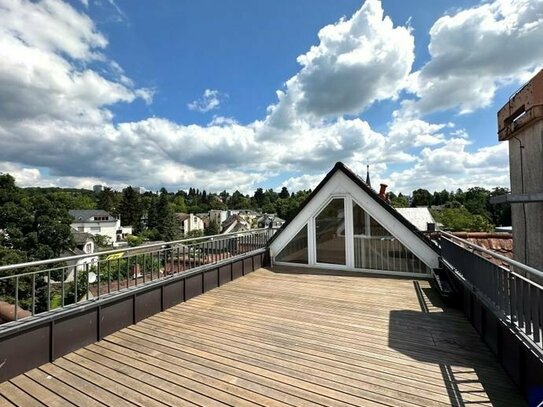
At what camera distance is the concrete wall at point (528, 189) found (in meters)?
3.28

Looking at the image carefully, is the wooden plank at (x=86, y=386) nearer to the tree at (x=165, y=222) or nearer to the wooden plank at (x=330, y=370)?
the wooden plank at (x=330, y=370)

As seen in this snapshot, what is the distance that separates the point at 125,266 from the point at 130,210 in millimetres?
78084

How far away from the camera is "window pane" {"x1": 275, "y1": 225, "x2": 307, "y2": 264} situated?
7.56 m

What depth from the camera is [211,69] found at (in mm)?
10656

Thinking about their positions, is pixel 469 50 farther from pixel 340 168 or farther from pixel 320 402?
pixel 320 402

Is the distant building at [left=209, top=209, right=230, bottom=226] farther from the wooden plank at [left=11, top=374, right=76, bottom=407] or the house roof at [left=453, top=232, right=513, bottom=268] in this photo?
the wooden plank at [left=11, top=374, right=76, bottom=407]

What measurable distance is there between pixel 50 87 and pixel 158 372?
11.3m

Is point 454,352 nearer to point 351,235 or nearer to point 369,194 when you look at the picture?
point 351,235

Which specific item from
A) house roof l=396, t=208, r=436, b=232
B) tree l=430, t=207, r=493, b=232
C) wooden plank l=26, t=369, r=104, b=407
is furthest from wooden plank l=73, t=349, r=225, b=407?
tree l=430, t=207, r=493, b=232

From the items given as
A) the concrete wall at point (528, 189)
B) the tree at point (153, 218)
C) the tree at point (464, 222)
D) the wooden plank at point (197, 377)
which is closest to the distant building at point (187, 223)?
the tree at point (153, 218)

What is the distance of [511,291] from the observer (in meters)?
2.38

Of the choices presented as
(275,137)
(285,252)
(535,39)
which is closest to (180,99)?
(275,137)

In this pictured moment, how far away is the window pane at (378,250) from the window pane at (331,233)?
0.36m

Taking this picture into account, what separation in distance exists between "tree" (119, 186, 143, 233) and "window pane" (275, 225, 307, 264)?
75.5 metres
